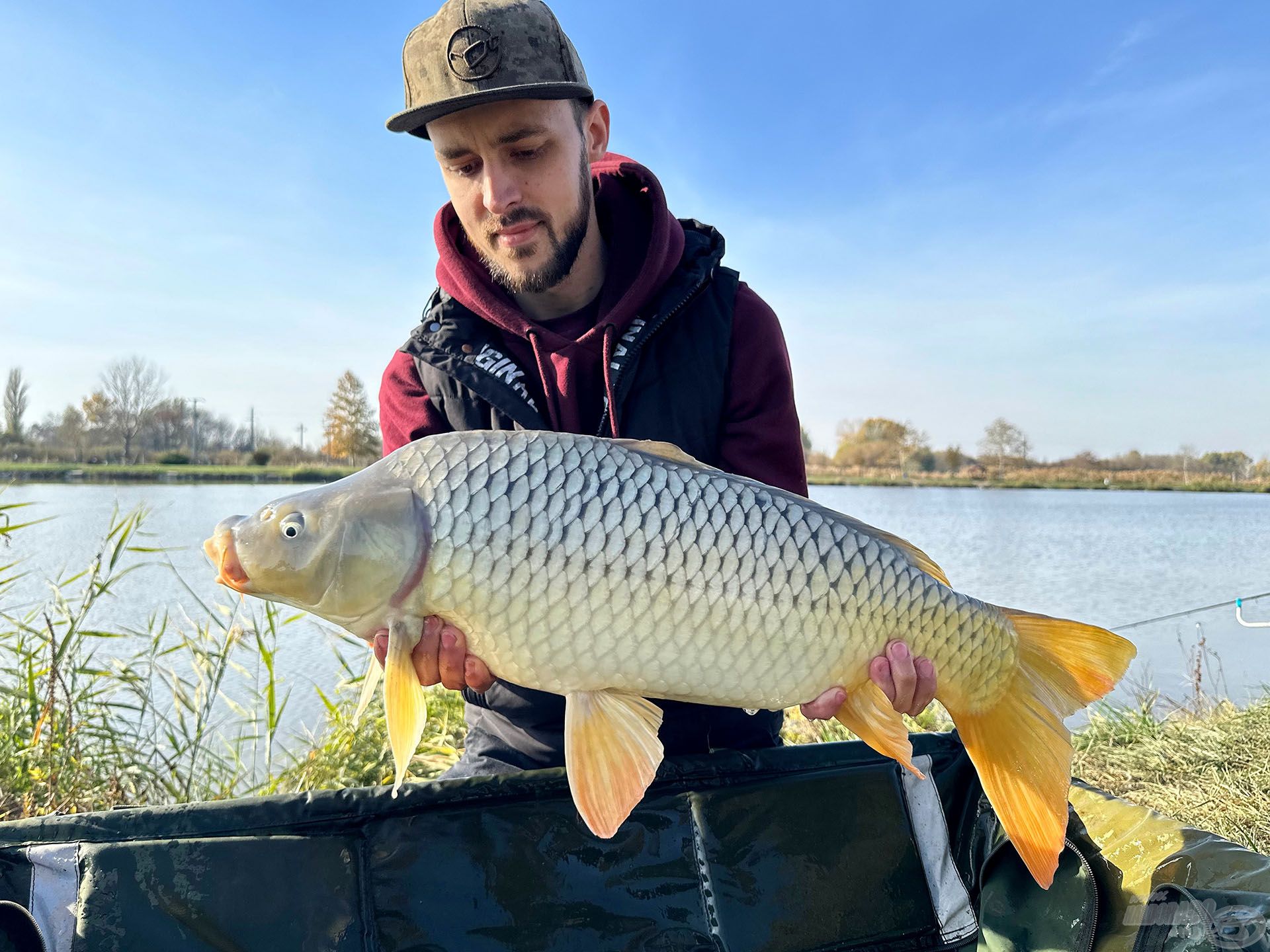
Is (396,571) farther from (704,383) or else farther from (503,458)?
(704,383)

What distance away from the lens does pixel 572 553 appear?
100cm

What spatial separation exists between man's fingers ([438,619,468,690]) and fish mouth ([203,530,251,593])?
0.80ft

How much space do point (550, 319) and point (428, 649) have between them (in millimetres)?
747

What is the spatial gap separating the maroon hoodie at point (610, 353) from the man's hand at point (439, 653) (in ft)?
1.68

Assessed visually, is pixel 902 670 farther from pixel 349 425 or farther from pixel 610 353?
pixel 349 425

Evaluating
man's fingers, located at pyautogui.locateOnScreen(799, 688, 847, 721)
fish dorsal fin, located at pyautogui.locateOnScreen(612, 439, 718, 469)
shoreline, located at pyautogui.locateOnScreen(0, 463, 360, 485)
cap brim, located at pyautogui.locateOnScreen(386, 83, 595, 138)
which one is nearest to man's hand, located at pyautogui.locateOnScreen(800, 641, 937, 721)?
man's fingers, located at pyautogui.locateOnScreen(799, 688, 847, 721)

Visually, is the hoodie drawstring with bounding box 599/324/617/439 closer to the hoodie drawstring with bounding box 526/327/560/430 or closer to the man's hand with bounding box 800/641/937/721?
the hoodie drawstring with bounding box 526/327/560/430

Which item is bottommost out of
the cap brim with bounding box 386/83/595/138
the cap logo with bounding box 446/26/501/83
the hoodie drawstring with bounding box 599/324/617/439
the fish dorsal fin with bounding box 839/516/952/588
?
the fish dorsal fin with bounding box 839/516/952/588

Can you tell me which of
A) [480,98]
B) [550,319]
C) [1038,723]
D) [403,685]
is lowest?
[1038,723]

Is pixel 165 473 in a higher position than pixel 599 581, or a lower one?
higher

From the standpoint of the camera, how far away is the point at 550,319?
157cm

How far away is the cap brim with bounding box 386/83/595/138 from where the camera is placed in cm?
128

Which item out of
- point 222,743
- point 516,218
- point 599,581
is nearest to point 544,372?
point 516,218

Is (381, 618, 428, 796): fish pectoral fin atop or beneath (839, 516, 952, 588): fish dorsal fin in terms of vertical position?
beneath
